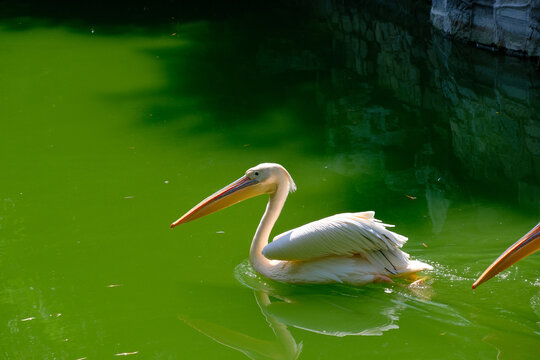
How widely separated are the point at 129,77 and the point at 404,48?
287cm

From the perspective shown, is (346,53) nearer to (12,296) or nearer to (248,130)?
(248,130)

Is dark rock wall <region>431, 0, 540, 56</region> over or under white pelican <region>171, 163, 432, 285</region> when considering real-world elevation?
over

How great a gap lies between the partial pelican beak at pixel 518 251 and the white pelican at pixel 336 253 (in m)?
0.44

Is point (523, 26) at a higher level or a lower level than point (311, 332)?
higher

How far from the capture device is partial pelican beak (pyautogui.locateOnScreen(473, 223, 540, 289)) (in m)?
3.15

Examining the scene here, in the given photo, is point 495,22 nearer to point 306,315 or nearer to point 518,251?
point 518,251

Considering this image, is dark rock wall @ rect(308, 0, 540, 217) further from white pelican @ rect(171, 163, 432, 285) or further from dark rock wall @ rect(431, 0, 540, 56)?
white pelican @ rect(171, 163, 432, 285)

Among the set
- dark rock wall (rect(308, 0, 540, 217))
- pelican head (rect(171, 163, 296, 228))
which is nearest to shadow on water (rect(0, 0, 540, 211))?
dark rock wall (rect(308, 0, 540, 217))

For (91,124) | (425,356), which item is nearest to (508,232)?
(425,356)

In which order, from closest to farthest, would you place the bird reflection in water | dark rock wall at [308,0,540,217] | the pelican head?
1. the bird reflection in water
2. the pelican head
3. dark rock wall at [308,0,540,217]

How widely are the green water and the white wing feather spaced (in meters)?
0.19

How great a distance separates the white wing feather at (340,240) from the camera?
139 inches

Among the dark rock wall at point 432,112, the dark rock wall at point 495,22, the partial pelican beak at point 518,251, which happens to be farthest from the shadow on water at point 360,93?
the partial pelican beak at point 518,251

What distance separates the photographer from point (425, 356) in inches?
123
